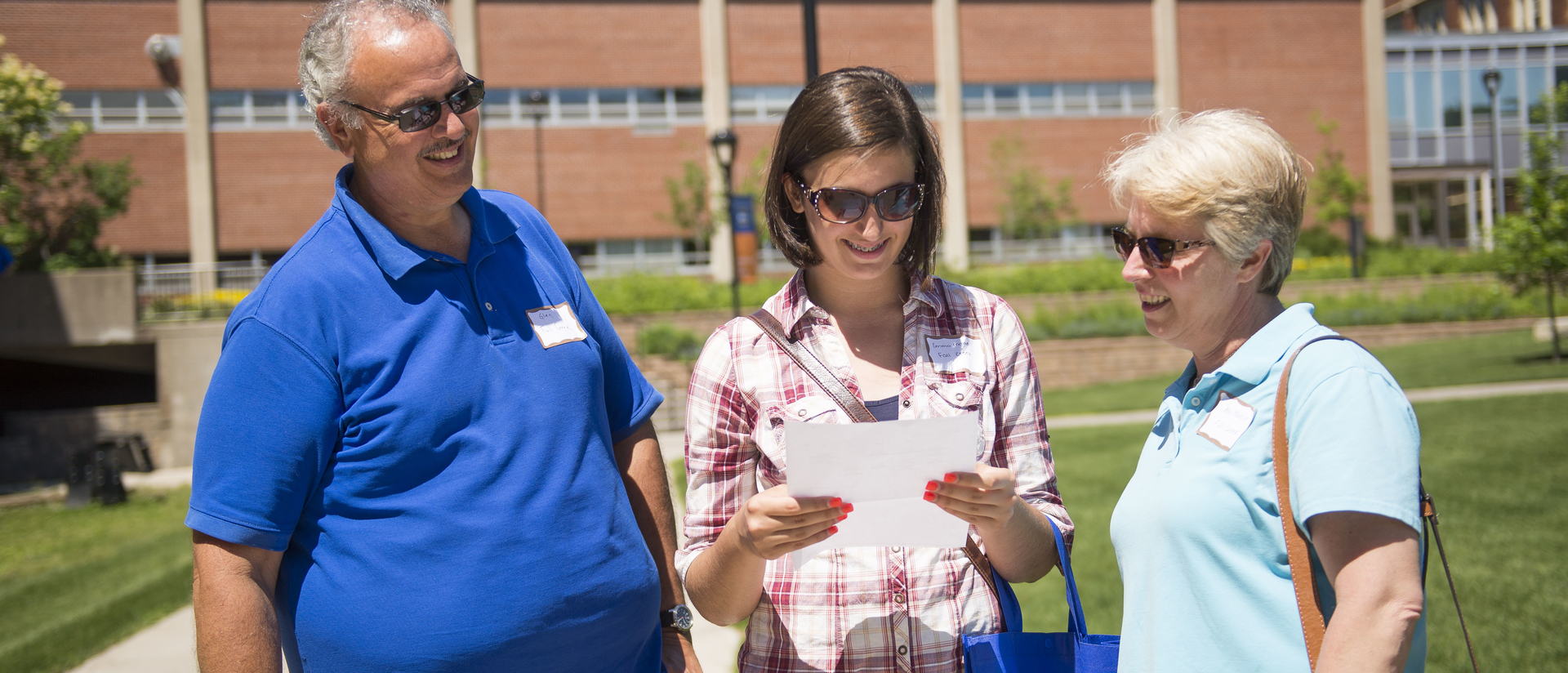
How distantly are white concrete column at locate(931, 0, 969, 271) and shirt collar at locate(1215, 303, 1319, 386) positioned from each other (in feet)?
110

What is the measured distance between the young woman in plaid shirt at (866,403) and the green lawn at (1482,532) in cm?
332

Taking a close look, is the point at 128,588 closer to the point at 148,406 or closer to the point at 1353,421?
the point at 1353,421

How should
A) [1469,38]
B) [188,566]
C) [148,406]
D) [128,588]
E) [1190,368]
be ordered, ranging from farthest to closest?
[1469,38]
[148,406]
[188,566]
[128,588]
[1190,368]

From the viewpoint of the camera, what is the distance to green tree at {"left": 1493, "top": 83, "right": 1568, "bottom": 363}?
55.0 feet

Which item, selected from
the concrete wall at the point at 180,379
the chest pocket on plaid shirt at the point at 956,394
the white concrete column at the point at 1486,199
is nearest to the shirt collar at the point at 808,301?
the chest pocket on plaid shirt at the point at 956,394

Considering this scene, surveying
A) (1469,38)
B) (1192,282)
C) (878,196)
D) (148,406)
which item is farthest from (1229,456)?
(1469,38)

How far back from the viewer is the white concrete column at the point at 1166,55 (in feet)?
118

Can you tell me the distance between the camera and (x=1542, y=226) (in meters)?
17.0

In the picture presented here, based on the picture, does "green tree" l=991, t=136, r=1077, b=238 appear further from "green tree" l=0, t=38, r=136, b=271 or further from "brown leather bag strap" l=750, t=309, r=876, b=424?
"brown leather bag strap" l=750, t=309, r=876, b=424

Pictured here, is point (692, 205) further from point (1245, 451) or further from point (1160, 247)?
point (1245, 451)

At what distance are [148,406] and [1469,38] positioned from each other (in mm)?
46717

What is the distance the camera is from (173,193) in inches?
1220

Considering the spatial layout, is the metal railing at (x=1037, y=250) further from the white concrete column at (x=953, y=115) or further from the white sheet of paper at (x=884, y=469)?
the white sheet of paper at (x=884, y=469)

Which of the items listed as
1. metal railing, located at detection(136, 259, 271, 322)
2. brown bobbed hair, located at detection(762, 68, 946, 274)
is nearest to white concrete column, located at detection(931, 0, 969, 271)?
metal railing, located at detection(136, 259, 271, 322)
